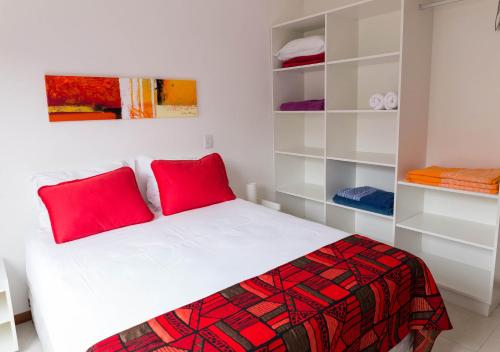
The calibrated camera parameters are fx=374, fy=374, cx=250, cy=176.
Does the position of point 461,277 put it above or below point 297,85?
below

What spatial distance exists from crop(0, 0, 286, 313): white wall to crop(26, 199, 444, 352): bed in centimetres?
50

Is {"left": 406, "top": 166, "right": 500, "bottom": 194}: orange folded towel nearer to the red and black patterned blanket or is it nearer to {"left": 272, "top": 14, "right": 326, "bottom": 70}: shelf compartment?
the red and black patterned blanket

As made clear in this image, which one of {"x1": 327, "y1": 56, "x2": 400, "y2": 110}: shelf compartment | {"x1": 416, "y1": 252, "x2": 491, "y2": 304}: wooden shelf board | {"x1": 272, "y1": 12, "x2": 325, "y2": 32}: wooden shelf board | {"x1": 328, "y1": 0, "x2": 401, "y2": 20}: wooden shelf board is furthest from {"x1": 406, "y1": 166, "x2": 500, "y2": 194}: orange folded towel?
{"x1": 272, "y1": 12, "x2": 325, "y2": 32}: wooden shelf board

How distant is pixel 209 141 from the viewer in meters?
3.14

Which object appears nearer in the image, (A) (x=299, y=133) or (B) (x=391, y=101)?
(B) (x=391, y=101)

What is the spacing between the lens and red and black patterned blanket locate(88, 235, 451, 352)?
1.23 metres

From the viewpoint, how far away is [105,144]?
2613 mm

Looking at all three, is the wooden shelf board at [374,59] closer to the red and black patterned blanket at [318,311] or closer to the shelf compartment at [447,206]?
the shelf compartment at [447,206]

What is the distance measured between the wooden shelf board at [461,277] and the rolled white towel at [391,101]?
3.85 feet

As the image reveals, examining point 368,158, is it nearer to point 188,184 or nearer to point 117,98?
point 188,184

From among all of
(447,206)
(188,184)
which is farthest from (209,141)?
(447,206)

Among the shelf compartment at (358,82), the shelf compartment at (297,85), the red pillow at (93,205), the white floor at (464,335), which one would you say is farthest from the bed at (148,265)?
the shelf compartment at (297,85)

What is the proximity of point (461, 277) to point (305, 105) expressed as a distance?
1.75 m

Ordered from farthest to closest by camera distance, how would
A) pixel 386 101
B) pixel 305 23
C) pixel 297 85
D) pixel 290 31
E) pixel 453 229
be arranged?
pixel 297 85 < pixel 290 31 < pixel 305 23 < pixel 386 101 < pixel 453 229
